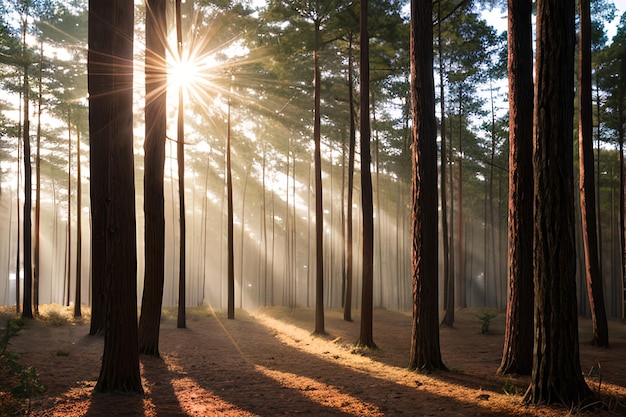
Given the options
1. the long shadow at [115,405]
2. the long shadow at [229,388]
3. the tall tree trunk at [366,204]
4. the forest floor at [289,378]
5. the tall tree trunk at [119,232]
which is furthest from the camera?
the tall tree trunk at [366,204]

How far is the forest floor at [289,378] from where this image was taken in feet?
20.2

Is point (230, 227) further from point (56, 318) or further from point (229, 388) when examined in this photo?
point (229, 388)

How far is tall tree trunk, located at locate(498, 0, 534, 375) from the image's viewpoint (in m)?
8.23

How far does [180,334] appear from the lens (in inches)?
606

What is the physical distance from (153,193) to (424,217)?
5.77 meters

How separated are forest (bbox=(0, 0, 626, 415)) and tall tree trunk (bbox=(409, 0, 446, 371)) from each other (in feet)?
0.13

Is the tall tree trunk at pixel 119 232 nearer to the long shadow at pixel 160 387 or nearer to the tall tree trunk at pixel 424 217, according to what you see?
the long shadow at pixel 160 387

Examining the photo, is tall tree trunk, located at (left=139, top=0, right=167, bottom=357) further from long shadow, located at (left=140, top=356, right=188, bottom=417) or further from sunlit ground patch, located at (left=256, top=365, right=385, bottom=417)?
sunlit ground patch, located at (left=256, top=365, right=385, bottom=417)

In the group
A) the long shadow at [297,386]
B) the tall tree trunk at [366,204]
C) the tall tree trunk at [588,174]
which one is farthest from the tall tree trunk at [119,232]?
the tall tree trunk at [588,174]

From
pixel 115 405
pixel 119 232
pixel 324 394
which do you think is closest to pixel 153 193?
pixel 119 232

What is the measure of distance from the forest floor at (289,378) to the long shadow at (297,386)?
0.01m

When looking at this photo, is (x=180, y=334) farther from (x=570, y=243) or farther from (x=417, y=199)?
(x=570, y=243)

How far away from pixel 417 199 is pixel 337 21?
29.9 feet

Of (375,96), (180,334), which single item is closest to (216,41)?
(375,96)
